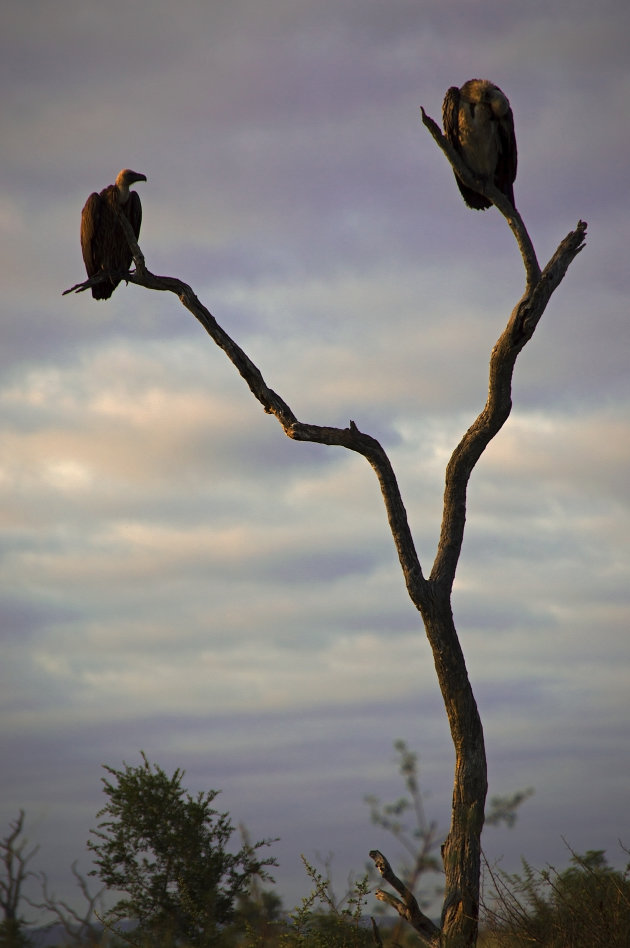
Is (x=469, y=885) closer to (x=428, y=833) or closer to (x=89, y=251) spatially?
(x=428, y=833)

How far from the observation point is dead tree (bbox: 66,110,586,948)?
8.16 metres

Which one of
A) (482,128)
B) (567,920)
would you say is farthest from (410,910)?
(482,128)

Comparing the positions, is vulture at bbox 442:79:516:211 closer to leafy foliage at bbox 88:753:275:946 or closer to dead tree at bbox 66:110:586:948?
dead tree at bbox 66:110:586:948

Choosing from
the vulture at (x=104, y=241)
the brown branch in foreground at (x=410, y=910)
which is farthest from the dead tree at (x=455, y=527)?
the vulture at (x=104, y=241)

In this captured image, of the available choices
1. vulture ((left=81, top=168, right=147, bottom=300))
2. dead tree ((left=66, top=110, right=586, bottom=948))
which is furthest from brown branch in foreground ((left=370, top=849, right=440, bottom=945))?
vulture ((left=81, top=168, right=147, bottom=300))

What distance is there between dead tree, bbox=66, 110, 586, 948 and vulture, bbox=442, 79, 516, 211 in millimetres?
212

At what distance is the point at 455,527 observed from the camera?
9242 millimetres

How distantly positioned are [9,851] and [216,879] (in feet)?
38.3

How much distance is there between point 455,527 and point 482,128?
3887 millimetres

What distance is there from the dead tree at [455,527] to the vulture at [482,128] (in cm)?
21

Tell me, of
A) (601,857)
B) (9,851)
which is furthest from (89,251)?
(601,857)

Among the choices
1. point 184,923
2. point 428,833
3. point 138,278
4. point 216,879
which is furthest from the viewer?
point 216,879

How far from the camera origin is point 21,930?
594cm

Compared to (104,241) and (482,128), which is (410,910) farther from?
(104,241)
